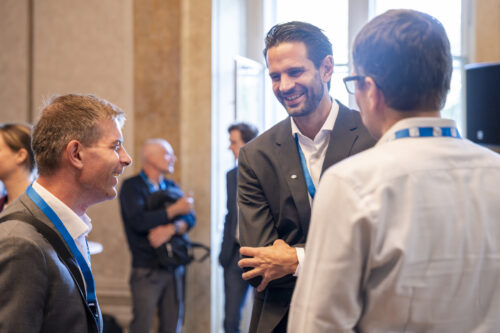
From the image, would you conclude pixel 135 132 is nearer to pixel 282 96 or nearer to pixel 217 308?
pixel 217 308

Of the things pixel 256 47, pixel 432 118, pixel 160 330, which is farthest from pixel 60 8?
pixel 432 118

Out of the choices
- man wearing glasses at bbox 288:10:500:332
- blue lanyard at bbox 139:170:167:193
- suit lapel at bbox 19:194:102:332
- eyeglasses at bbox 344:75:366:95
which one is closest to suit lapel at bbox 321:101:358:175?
eyeglasses at bbox 344:75:366:95

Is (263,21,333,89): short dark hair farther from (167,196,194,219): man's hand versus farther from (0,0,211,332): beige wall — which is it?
(0,0,211,332): beige wall

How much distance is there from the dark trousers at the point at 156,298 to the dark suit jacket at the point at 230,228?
57 cm

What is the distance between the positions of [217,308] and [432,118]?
14.2 feet

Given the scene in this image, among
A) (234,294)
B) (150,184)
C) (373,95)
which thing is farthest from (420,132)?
(150,184)

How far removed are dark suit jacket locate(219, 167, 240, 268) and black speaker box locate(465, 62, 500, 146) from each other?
1865mm

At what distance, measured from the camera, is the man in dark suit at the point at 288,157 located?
192cm

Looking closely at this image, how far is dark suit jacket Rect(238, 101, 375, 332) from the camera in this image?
194 centimetres

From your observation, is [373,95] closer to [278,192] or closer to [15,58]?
[278,192]

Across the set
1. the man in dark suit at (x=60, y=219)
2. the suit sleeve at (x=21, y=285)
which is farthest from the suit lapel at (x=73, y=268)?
the suit sleeve at (x=21, y=285)

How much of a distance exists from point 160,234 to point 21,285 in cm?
324

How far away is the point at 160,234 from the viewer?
4652mm

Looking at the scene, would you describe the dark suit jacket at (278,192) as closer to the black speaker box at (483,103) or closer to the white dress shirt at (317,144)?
the white dress shirt at (317,144)
